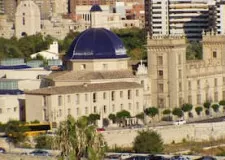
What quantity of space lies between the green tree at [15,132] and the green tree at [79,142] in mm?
16998

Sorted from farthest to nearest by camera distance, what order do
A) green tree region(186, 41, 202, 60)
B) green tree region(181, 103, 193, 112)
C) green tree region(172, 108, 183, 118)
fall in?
green tree region(186, 41, 202, 60)
green tree region(181, 103, 193, 112)
green tree region(172, 108, 183, 118)

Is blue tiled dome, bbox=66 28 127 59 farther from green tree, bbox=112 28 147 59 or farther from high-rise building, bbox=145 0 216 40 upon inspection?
high-rise building, bbox=145 0 216 40

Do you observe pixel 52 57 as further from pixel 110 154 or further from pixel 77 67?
pixel 110 154

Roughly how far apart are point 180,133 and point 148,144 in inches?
238

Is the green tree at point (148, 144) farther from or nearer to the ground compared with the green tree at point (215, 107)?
nearer to the ground

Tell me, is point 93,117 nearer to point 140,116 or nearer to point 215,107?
point 140,116

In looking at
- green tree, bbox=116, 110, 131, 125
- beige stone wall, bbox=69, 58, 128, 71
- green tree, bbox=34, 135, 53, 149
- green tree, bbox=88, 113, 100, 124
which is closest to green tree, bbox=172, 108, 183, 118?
green tree, bbox=116, 110, 131, 125

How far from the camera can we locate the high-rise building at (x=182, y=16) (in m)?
124

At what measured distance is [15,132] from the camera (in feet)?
181

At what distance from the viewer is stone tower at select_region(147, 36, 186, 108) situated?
220 feet

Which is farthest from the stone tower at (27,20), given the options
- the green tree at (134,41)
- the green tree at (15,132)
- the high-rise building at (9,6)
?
the green tree at (15,132)

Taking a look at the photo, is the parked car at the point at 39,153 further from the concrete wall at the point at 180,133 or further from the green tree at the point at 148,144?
the concrete wall at the point at 180,133

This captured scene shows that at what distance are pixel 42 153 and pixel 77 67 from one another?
58.0 ft

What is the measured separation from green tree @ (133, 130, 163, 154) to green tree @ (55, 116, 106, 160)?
15.6m
